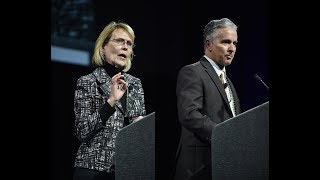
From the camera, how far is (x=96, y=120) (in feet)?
8.94

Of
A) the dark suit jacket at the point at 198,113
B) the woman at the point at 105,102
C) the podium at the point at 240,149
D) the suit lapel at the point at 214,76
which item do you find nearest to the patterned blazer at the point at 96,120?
the woman at the point at 105,102

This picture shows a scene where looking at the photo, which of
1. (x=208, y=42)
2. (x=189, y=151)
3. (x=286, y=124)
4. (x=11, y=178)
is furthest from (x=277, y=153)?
(x=11, y=178)

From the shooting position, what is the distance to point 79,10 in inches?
119

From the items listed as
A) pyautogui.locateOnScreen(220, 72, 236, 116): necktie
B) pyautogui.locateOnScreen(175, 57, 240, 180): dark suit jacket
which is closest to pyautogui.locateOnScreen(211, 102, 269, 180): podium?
pyautogui.locateOnScreen(175, 57, 240, 180): dark suit jacket

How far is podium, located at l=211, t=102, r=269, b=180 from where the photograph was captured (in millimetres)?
2381

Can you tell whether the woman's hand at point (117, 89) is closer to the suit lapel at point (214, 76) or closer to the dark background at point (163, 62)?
the dark background at point (163, 62)

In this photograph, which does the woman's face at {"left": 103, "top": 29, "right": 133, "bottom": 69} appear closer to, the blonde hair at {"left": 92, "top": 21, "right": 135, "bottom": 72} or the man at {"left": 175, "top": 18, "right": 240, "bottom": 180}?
the blonde hair at {"left": 92, "top": 21, "right": 135, "bottom": 72}

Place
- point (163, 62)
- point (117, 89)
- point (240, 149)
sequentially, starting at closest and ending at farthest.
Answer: point (240, 149)
point (117, 89)
point (163, 62)

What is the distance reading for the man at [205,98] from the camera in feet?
8.89

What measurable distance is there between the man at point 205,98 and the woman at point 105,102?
0.70 ft

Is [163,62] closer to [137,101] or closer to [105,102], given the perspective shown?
[137,101]

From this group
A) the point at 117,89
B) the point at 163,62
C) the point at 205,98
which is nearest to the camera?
the point at 117,89

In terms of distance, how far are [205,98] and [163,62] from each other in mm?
276

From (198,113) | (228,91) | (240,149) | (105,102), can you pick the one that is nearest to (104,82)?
(105,102)
